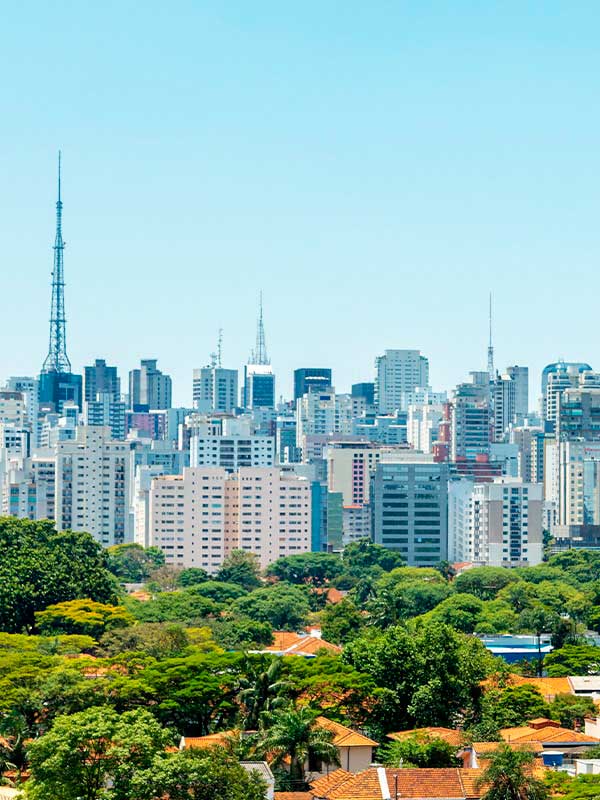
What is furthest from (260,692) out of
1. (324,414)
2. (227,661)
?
(324,414)

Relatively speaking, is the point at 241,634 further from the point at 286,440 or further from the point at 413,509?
the point at 286,440

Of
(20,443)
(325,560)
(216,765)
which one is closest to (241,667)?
(216,765)

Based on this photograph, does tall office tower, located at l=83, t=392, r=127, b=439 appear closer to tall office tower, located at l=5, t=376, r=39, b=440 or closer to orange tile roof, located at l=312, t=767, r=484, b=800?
tall office tower, located at l=5, t=376, r=39, b=440

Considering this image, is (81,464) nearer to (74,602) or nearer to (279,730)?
(74,602)

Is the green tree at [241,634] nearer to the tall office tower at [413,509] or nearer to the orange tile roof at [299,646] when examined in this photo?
the orange tile roof at [299,646]

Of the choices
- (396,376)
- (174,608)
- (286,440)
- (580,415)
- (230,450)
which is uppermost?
(396,376)

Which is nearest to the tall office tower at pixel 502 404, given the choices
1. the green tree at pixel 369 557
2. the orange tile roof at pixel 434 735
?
the green tree at pixel 369 557
